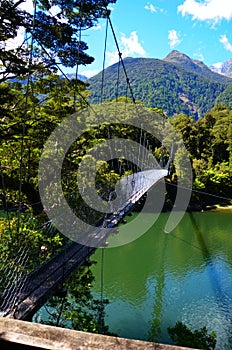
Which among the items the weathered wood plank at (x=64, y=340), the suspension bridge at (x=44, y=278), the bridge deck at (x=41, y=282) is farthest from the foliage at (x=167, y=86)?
the weathered wood plank at (x=64, y=340)

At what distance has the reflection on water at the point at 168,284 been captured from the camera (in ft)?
15.3

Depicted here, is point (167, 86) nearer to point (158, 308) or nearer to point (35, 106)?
point (158, 308)

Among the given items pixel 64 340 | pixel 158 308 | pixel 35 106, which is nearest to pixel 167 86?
pixel 158 308

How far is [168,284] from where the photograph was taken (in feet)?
20.1

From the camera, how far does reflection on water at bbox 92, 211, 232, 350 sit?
4656 millimetres

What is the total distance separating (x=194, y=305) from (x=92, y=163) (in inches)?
117

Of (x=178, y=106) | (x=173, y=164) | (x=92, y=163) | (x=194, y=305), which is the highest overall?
(x=178, y=106)

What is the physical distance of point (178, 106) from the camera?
6031 cm

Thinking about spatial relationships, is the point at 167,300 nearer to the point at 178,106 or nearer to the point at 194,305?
the point at 194,305

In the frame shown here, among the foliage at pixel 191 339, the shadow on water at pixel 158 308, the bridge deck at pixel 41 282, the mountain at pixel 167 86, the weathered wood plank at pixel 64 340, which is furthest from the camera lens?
the mountain at pixel 167 86

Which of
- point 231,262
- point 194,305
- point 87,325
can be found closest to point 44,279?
point 87,325

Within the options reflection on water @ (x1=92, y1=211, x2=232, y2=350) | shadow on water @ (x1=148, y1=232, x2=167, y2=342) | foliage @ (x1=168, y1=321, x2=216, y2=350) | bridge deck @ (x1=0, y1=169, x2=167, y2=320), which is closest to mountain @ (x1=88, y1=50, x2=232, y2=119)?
reflection on water @ (x1=92, y1=211, x2=232, y2=350)

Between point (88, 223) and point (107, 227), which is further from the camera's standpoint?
point (88, 223)

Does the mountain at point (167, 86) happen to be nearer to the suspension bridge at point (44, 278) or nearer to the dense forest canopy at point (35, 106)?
the dense forest canopy at point (35, 106)
